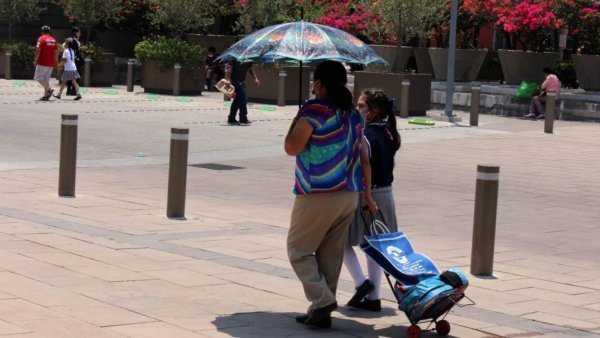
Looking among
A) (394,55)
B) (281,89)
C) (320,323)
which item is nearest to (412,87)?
(281,89)

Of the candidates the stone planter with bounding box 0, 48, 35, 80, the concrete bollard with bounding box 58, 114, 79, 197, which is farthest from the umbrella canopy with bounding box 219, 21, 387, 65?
the stone planter with bounding box 0, 48, 35, 80

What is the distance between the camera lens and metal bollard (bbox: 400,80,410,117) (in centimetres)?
2642

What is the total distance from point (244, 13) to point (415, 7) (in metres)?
6.80

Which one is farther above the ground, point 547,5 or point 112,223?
point 547,5

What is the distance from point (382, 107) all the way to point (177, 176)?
439 centimetres

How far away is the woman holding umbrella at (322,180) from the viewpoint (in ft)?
24.7

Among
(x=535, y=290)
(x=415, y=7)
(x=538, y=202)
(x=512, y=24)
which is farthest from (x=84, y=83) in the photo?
(x=535, y=290)

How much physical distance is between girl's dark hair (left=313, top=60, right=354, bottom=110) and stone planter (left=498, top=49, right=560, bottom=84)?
26.9 meters

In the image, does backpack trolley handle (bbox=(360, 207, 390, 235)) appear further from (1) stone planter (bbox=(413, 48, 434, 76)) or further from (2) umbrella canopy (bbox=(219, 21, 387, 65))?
(1) stone planter (bbox=(413, 48, 434, 76))

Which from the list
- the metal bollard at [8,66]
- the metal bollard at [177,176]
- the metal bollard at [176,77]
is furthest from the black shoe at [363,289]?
the metal bollard at [8,66]

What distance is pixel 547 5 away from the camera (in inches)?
1283

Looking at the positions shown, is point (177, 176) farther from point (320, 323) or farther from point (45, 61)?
point (45, 61)

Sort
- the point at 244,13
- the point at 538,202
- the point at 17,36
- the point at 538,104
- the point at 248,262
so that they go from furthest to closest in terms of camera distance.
→ 1. the point at 17,36
2. the point at 244,13
3. the point at 538,104
4. the point at 538,202
5. the point at 248,262

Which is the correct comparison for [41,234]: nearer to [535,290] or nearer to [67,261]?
[67,261]
